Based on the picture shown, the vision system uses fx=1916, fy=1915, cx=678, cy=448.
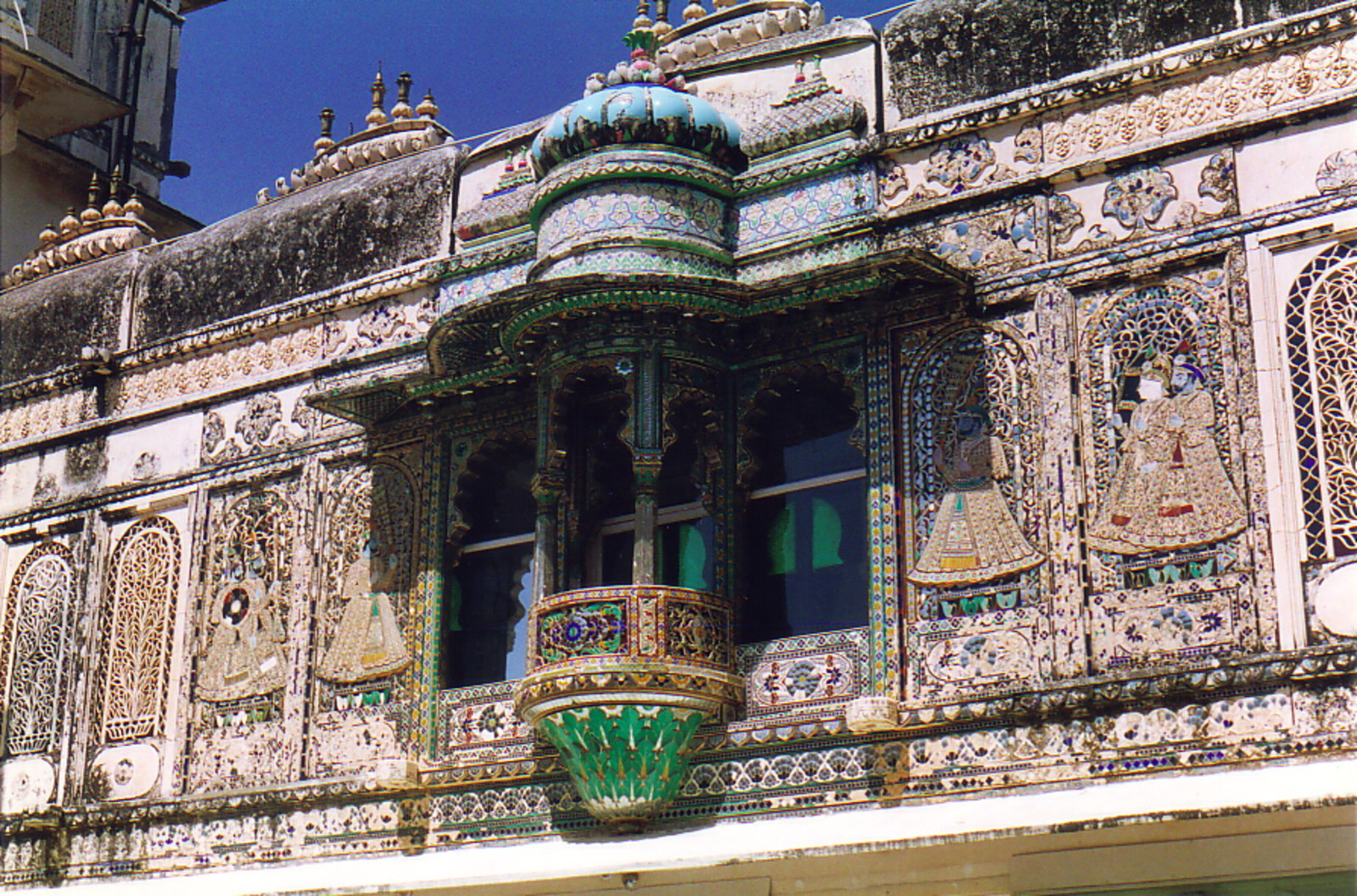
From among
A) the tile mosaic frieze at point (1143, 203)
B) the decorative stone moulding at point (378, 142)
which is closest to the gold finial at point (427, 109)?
the decorative stone moulding at point (378, 142)

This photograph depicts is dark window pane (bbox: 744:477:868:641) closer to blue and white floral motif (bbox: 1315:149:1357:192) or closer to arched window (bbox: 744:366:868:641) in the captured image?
arched window (bbox: 744:366:868:641)

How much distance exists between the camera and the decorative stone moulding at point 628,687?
9086 millimetres

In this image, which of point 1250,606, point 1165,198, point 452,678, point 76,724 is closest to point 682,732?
point 452,678

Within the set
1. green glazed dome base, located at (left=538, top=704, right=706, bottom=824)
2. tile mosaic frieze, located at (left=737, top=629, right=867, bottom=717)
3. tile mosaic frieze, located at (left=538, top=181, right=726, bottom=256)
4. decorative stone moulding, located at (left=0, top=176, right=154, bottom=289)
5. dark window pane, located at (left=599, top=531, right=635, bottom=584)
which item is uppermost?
decorative stone moulding, located at (left=0, top=176, right=154, bottom=289)

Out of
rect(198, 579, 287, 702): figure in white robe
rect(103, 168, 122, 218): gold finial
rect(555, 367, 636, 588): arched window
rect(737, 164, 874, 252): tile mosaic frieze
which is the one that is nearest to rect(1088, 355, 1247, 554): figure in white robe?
rect(737, 164, 874, 252): tile mosaic frieze

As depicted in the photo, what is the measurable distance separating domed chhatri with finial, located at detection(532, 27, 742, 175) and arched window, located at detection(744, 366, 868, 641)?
1443 millimetres

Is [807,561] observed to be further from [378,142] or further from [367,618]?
[378,142]

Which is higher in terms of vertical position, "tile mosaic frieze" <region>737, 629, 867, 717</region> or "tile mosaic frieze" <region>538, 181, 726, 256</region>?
"tile mosaic frieze" <region>538, 181, 726, 256</region>

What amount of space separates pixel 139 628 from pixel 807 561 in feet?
15.2

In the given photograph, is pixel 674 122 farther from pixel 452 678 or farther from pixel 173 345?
pixel 173 345

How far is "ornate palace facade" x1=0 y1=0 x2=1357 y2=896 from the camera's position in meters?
8.33

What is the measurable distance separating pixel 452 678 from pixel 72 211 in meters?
6.34

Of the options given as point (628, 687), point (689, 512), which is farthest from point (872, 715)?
point (689, 512)

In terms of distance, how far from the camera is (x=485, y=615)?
35.3 feet
